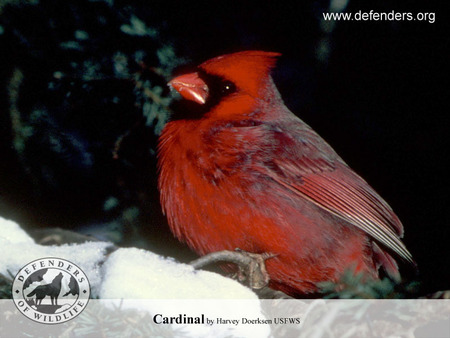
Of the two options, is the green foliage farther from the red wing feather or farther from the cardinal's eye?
the cardinal's eye

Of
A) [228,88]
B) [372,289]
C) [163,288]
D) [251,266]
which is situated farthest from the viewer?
[228,88]

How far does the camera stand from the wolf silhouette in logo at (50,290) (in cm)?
173

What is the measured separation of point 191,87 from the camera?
2170 mm

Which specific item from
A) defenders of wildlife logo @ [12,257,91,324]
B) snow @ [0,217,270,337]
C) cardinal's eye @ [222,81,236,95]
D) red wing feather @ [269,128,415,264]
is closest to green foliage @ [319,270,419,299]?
snow @ [0,217,270,337]

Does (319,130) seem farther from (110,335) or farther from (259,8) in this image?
(110,335)

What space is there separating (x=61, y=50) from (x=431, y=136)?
60.4 inches

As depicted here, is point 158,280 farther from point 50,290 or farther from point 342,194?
point 342,194

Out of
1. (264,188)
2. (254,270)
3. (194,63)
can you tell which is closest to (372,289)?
(254,270)

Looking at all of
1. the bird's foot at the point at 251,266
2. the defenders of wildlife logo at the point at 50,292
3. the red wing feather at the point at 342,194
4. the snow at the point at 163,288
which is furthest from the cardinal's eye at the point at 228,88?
the defenders of wildlife logo at the point at 50,292

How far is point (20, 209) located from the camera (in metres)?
2.42

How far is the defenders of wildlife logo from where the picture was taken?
5.60 ft

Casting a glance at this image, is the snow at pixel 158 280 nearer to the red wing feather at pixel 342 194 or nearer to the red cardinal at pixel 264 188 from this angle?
the red cardinal at pixel 264 188

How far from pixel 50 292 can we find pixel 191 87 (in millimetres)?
963

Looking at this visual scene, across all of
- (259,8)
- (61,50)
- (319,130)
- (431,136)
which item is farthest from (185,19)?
(431,136)
